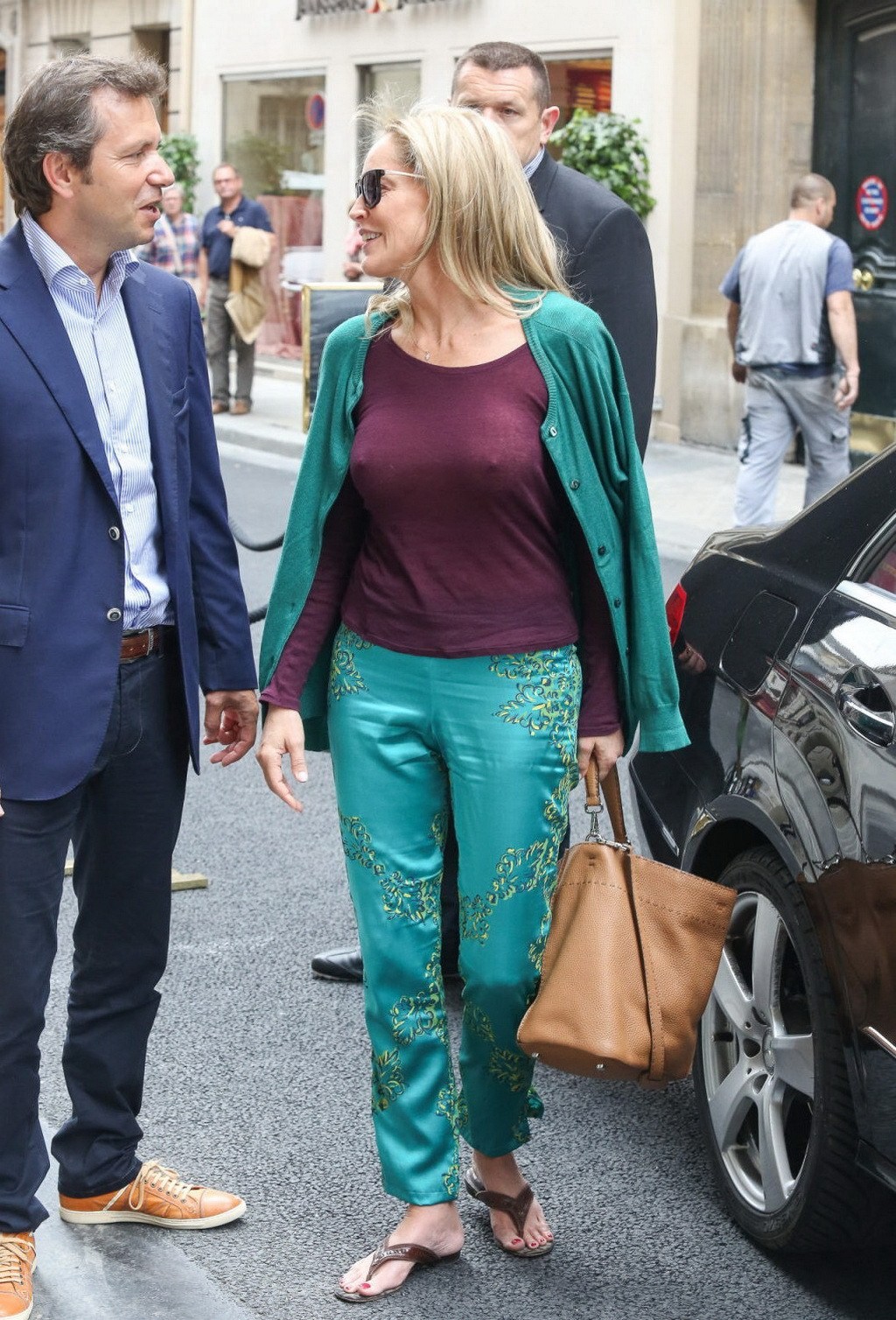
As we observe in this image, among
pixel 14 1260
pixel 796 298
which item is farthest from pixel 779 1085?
pixel 796 298

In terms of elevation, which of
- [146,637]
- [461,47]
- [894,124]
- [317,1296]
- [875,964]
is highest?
[461,47]

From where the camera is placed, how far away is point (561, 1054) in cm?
300

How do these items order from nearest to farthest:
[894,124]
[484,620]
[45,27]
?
A: [484,620] → [894,124] → [45,27]

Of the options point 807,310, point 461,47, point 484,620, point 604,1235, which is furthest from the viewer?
point 461,47

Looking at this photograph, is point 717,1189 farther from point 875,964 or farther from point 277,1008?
point 277,1008

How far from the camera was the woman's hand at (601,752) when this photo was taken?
3225 millimetres

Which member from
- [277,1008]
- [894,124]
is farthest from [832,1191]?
[894,124]

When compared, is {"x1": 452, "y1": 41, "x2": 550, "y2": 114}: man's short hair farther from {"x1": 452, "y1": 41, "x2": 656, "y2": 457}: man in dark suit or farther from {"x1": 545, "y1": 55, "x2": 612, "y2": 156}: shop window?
{"x1": 545, "y1": 55, "x2": 612, "y2": 156}: shop window

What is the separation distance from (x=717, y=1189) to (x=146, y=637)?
1.48 m

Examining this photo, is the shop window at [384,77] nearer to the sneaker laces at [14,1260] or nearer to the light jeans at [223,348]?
the light jeans at [223,348]

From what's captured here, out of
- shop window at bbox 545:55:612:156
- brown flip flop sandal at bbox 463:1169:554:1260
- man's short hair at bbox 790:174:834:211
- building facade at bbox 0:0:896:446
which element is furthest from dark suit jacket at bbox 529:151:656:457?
shop window at bbox 545:55:612:156

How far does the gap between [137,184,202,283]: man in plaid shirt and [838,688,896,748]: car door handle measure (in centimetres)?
1423

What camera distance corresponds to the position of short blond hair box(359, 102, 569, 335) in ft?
9.82

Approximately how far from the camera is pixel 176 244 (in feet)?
55.6
